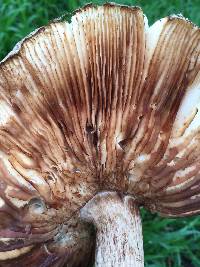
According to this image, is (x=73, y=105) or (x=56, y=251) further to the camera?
(x=56, y=251)

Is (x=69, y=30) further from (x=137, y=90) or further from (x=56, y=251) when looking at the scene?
(x=56, y=251)

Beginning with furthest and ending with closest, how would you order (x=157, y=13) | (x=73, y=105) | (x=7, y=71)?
(x=157, y=13) < (x=73, y=105) < (x=7, y=71)

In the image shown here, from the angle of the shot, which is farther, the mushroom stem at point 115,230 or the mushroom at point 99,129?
the mushroom stem at point 115,230

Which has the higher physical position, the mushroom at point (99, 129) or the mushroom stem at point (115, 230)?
the mushroom at point (99, 129)

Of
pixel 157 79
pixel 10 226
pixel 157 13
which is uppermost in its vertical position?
pixel 157 13

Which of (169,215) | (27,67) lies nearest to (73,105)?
Answer: (27,67)

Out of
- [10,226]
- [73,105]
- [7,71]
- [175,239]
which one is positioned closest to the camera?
[7,71]
